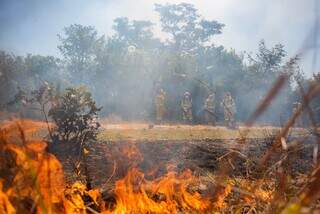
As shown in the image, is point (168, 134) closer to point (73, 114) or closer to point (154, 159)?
point (73, 114)

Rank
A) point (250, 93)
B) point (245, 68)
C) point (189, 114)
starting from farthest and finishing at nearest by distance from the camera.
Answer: point (245, 68)
point (250, 93)
point (189, 114)

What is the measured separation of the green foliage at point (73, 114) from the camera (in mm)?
13375

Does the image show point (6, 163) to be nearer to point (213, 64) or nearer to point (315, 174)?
point (315, 174)

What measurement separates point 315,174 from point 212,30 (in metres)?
52.3

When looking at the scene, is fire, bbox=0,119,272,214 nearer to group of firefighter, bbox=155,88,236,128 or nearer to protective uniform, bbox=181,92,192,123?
group of firefighter, bbox=155,88,236,128

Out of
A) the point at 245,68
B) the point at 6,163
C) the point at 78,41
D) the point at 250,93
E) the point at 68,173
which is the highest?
the point at 78,41

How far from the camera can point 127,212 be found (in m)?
4.41

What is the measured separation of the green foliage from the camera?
13.4 m

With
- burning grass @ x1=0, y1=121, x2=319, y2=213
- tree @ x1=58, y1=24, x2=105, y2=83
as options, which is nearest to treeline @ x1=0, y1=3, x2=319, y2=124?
tree @ x1=58, y1=24, x2=105, y2=83

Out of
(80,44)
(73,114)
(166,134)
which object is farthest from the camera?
(80,44)

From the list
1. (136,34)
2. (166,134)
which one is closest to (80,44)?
(136,34)

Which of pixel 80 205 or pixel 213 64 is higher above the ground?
pixel 213 64

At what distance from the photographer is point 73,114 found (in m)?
13.6

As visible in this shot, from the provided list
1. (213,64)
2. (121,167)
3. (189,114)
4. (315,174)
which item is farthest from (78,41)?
(315,174)
